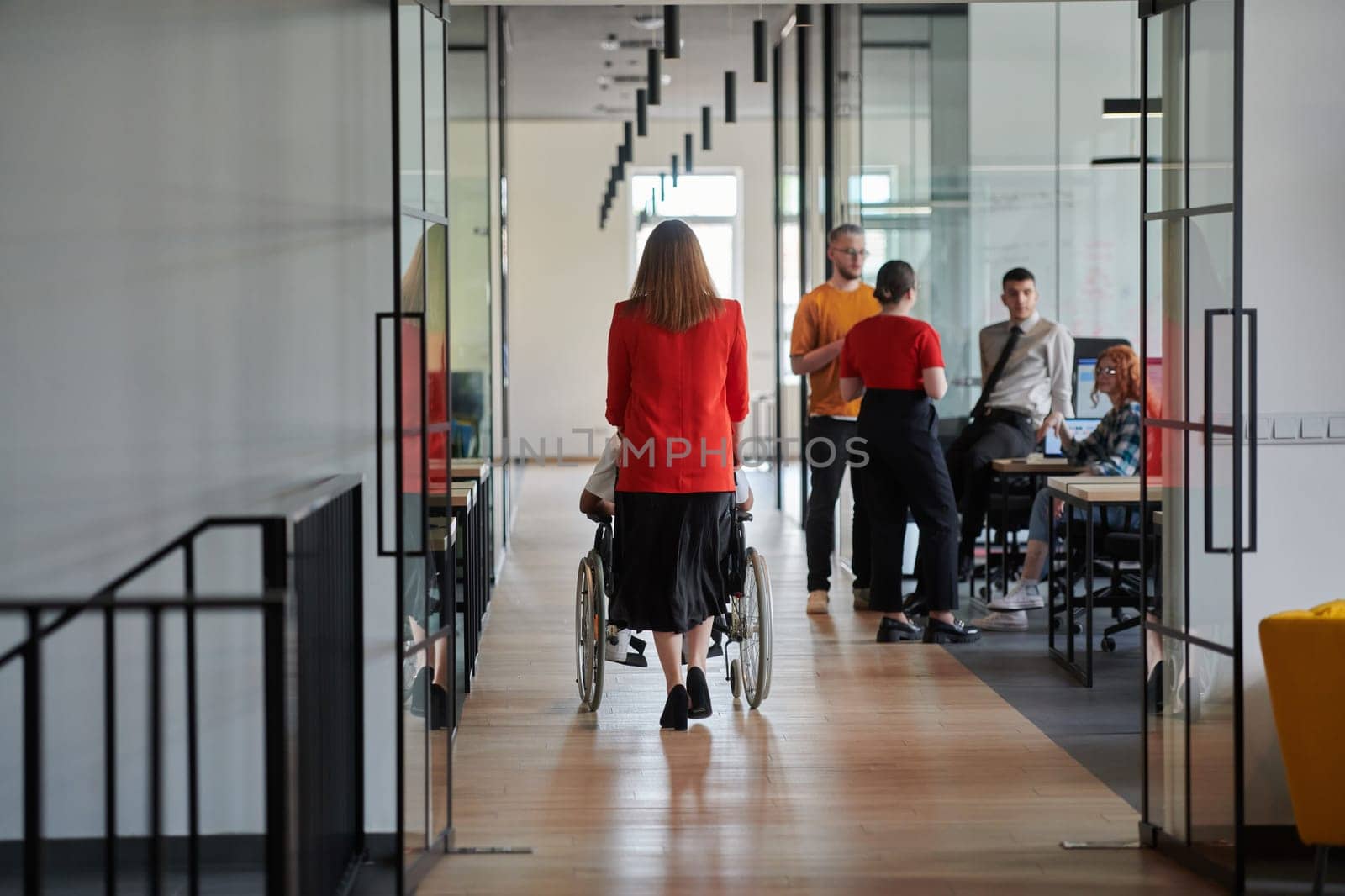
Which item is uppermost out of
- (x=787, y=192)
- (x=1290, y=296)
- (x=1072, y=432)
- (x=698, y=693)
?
(x=787, y=192)

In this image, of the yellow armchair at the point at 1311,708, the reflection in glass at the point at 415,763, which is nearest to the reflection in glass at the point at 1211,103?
the yellow armchair at the point at 1311,708

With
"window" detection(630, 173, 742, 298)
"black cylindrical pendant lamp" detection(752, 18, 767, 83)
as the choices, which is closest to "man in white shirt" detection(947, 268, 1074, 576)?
"black cylindrical pendant lamp" detection(752, 18, 767, 83)

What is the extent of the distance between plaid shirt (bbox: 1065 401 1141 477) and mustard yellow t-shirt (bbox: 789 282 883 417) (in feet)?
3.77

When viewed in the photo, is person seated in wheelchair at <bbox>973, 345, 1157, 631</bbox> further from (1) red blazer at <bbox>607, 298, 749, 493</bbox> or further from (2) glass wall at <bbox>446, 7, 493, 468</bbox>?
(2) glass wall at <bbox>446, 7, 493, 468</bbox>

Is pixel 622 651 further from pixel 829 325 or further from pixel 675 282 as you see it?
pixel 829 325

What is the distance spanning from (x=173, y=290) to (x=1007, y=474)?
13.4 feet

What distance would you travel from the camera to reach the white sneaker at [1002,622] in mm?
6410

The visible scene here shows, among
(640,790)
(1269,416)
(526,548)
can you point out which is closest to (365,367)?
(640,790)

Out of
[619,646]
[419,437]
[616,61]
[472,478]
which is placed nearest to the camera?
[419,437]

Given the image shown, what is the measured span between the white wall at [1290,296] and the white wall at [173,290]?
2.05 metres

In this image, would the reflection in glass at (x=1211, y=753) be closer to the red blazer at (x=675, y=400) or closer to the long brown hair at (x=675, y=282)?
the red blazer at (x=675, y=400)

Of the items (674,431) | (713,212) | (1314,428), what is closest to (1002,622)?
(674,431)

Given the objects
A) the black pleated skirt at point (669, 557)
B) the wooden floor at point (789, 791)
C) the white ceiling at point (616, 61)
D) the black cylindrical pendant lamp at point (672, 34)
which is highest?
the white ceiling at point (616, 61)

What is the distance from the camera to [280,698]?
2.17 metres
